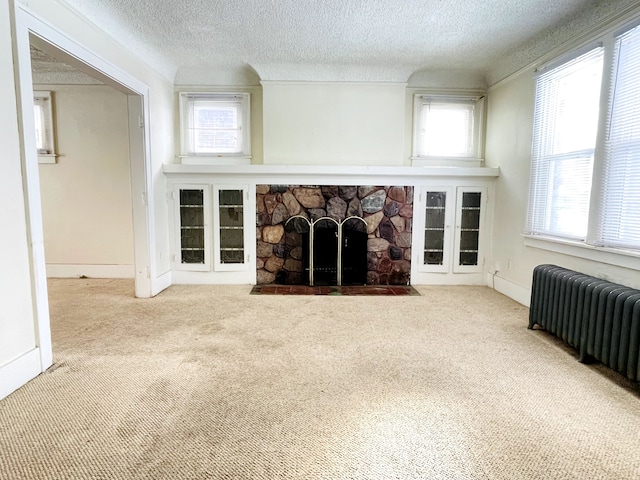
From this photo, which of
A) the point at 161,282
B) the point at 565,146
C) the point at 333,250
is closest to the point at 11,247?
the point at 161,282

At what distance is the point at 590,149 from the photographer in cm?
283

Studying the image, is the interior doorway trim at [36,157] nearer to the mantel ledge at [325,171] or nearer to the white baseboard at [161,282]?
the white baseboard at [161,282]

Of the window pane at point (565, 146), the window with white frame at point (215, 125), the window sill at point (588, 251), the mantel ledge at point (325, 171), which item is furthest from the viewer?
the window with white frame at point (215, 125)

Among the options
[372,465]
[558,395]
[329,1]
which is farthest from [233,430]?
[329,1]

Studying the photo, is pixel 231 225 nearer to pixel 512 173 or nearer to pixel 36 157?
pixel 36 157

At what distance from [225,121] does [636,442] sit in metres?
4.83

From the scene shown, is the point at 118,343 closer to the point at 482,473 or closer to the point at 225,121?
the point at 482,473

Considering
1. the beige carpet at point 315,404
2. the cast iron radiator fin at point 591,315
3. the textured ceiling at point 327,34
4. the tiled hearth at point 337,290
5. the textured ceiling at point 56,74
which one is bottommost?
the beige carpet at point 315,404

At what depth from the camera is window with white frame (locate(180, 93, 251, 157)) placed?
457 centimetres

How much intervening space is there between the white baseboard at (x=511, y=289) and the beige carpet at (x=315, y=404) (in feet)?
2.30

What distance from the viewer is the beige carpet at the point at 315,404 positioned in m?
1.46

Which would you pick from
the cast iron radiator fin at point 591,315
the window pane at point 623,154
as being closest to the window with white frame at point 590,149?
the window pane at point 623,154

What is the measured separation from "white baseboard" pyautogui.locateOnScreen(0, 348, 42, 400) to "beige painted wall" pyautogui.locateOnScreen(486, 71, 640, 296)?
4.12 m

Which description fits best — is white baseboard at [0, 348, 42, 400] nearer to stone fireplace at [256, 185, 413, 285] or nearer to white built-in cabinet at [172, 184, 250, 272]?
white built-in cabinet at [172, 184, 250, 272]
